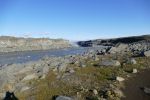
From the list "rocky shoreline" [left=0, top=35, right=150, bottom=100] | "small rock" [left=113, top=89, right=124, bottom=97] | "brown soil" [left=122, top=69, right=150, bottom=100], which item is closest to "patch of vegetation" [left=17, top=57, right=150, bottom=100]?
"rocky shoreline" [left=0, top=35, right=150, bottom=100]

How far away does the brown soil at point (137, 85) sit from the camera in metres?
19.4

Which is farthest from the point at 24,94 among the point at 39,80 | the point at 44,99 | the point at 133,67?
the point at 133,67

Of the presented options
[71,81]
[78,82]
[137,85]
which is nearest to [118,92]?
[137,85]

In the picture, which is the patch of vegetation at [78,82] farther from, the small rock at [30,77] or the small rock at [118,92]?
the small rock at [118,92]

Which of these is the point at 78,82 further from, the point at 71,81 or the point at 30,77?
the point at 30,77

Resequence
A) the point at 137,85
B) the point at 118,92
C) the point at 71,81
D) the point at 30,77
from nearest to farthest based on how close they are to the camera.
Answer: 1. the point at 118,92
2. the point at 137,85
3. the point at 71,81
4. the point at 30,77

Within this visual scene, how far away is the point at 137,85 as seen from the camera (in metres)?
22.3

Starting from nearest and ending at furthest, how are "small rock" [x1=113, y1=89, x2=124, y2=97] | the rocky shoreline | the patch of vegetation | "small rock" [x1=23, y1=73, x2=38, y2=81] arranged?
1. "small rock" [x1=113, y1=89, x2=124, y2=97]
2. the rocky shoreline
3. the patch of vegetation
4. "small rock" [x1=23, y1=73, x2=38, y2=81]

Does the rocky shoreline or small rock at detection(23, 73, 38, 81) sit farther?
small rock at detection(23, 73, 38, 81)

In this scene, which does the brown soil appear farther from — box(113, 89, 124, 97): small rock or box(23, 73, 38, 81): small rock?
box(23, 73, 38, 81): small rock

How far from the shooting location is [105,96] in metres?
19.1

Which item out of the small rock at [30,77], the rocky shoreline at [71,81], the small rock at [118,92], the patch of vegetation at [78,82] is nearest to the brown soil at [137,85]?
the small rock at [118,92]

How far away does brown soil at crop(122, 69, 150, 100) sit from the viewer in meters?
19.4

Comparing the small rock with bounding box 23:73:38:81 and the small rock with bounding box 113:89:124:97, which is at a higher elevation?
the small rock with bounding box 23:73:38:81
